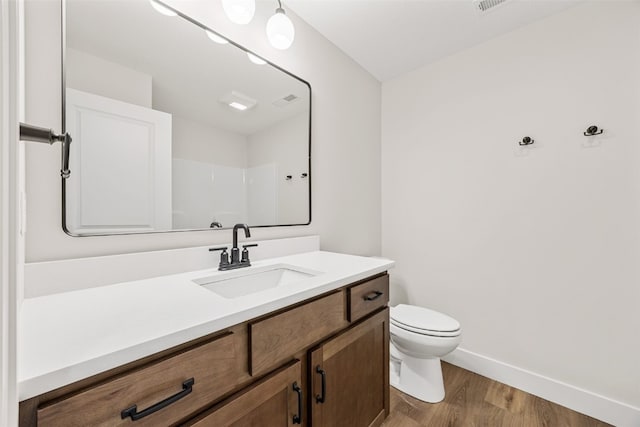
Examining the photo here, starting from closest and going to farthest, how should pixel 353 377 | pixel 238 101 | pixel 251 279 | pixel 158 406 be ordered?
pixel 158 406 → pixel 353 377 → pixel 251 279 → pixel 238 101

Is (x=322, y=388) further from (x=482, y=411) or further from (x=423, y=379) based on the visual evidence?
(x=482, y=411)

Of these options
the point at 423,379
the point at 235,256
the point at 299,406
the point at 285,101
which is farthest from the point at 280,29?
the point at 423,379

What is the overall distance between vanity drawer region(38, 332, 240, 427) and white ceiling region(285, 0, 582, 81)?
180 centimetres

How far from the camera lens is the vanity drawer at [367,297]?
3.48 ft

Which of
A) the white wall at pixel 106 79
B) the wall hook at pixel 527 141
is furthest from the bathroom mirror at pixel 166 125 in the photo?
the wall hook at pixel 527 141

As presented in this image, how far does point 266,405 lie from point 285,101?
1.45 meters

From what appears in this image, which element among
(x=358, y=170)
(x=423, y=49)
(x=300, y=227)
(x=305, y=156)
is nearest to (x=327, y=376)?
(x=300, y=227)

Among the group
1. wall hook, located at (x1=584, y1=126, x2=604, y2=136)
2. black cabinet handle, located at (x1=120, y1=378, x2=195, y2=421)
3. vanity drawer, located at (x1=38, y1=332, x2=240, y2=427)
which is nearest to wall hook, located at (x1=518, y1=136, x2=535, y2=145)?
wall hook, located at (x1=584, y1=126, x2=604, y2=136)

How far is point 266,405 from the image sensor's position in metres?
0.75

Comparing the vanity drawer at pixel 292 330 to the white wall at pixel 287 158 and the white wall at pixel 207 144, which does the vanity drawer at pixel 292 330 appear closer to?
the white wall at pixel 287 158

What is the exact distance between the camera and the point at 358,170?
211cm

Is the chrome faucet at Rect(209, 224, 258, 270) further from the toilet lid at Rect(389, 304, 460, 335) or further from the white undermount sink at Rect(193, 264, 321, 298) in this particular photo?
the toilet lid at Rect(389, 304, 460, 335)

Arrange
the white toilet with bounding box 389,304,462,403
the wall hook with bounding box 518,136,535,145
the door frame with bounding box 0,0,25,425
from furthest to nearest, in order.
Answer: the wall hook with bounding box 518,136,535,145, the white toilet with bounding box 389,304,462,403, the door frame with bounding box 0,0,25,425

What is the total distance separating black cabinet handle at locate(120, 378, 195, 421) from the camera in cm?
51
